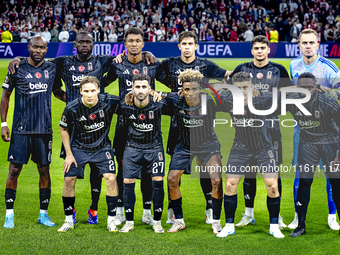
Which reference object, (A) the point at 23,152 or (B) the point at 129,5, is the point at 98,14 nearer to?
(B) the point at 129,5

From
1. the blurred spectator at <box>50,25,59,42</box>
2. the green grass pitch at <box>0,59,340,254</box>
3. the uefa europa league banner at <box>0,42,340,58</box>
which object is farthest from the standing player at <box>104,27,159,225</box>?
the blurred spectator at <box>50,25,59,42</box>

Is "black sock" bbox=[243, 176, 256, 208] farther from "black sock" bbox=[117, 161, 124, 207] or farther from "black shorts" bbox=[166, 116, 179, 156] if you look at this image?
"black sock" bbox=[117, 161, 124, 207]

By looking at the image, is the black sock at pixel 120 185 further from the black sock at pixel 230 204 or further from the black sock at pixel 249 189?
the black sock at pixel 249 189

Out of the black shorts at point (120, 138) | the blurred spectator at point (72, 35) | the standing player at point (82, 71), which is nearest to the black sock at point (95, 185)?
the standing player at point (82, 71)

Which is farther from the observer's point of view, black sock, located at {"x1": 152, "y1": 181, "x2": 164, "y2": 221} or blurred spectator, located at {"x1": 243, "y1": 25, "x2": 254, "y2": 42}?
blurred spectator, located at {"x1": 243, "y1": 25, "x2": 254, "y2": 42}

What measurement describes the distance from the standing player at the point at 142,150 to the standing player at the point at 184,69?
0.43m

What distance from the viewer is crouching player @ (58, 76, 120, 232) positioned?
6.47 meters

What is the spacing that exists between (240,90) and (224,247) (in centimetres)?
199

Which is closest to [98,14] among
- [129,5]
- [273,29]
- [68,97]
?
[129,5]

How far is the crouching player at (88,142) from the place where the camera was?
21.2 feet

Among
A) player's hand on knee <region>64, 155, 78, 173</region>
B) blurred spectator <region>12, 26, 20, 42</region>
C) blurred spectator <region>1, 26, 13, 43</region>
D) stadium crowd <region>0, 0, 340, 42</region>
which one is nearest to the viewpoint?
player's hand on knee <region>64, 155, 78, 173</region>

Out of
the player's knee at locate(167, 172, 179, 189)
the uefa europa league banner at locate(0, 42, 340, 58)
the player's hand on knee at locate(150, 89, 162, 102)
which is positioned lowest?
the player's knee at locate(167, 172, 179, 189)

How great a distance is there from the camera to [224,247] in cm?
601

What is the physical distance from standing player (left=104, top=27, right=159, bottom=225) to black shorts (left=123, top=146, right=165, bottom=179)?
395 mm
